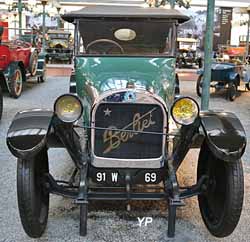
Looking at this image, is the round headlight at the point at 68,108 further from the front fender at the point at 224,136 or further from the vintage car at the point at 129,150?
the front fender at the point at 224,136

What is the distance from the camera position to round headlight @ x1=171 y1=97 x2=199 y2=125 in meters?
2.78

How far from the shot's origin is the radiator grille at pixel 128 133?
2.86 m

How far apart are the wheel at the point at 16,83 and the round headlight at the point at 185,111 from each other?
258 inches

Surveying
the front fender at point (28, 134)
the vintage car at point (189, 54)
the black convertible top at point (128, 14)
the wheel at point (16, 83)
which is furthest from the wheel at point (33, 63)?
the vintage car at point (189, 54)

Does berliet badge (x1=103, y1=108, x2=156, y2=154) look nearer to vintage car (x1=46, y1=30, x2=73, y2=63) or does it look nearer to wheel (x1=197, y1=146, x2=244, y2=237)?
wheel (x1=197, y1=146, x2=244, y2=237)

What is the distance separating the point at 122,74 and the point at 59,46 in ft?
52.4

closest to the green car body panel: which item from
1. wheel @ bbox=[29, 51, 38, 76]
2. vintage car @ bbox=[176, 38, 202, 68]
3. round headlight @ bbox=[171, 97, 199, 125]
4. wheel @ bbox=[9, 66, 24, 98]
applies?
round headlight @ bbox=[171, 97, 199, 125]

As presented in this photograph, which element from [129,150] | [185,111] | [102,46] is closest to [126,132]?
[129,150]

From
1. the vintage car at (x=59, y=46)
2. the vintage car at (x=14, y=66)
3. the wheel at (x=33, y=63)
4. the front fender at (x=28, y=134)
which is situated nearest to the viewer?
Result: the front fender at (x=28, y=134)

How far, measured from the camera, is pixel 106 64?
12.0 ft

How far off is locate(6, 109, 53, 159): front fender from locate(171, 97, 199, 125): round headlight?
0.85m

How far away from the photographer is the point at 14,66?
8852 mm

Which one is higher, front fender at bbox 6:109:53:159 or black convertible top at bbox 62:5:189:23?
black convertible top at bbox 62:5:189:23

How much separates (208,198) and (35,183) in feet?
4.15
